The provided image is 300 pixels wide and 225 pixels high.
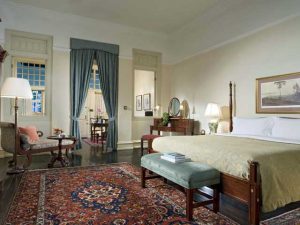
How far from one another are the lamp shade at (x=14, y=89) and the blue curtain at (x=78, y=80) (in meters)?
1.78

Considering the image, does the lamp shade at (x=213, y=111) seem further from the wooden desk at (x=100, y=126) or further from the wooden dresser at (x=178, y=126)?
the wooden desk at (x=100, y=126)

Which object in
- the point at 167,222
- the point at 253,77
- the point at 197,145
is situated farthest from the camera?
the point at 253,77

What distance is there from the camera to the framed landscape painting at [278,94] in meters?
3.66

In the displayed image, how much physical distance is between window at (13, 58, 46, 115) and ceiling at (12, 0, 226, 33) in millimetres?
1404

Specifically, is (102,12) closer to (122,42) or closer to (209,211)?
(122,42)

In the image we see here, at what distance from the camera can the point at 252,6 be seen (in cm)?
443

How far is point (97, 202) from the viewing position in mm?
2586

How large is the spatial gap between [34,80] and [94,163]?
2773 mm

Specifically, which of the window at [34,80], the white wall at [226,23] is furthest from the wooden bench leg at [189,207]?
the window at [34,80]

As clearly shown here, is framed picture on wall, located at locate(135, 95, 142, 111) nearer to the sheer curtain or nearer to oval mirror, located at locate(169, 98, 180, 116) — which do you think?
oval mirror, located at locate(169, 98, 180, 116)

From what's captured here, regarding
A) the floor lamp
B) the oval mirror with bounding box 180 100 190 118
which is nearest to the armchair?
the floor lamp

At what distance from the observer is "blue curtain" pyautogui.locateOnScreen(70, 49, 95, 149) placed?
5.64m

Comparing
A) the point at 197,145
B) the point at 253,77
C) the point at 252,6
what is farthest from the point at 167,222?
the point at 252,6

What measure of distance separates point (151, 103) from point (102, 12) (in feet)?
10.2
